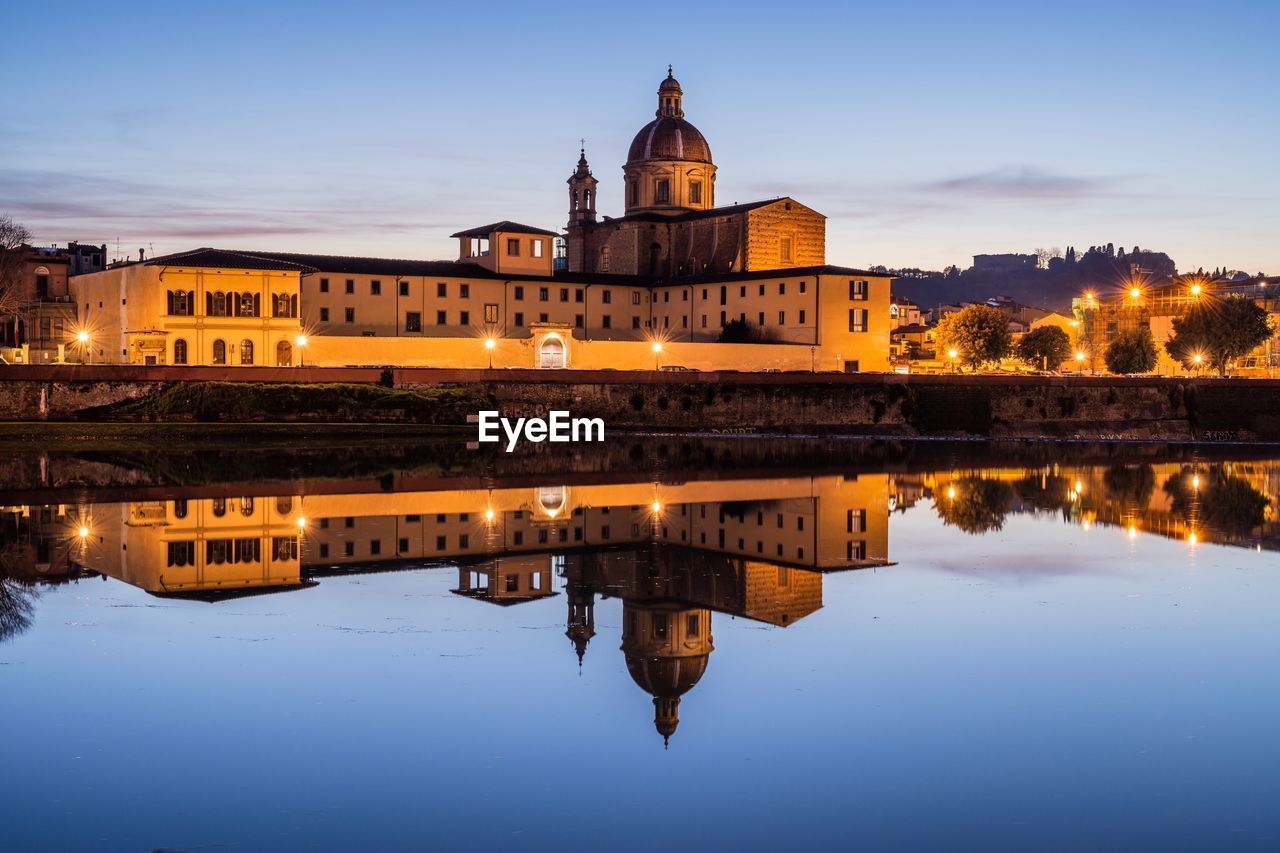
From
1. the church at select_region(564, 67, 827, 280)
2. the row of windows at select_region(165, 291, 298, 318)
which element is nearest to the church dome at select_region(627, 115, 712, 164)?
the church at select_region(564, 67, 827, 280)

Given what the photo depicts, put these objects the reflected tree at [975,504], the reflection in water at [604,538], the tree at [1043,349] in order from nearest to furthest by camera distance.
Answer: the reflection in water at [604,538] < the reflected tree at [975,504] < the tree at [1043,349]

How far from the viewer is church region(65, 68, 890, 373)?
5956cm

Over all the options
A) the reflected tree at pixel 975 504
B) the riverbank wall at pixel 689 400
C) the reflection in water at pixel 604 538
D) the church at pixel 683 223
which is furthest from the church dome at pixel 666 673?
the church at pixel 683 223

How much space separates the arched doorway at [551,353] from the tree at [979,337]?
36.1 meters

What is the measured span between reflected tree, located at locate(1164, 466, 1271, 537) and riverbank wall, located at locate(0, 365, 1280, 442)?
746 inches

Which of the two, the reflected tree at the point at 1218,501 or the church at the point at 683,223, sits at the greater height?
the church at the point at 683,223

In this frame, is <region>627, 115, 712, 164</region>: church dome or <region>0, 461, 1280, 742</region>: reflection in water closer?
<region>0, 461, 1280, 742</region>: reflection in water

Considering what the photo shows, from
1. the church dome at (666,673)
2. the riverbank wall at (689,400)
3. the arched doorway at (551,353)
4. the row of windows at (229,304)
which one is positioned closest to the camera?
the church dome at (666,673)

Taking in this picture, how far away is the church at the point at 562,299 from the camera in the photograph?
59562mm

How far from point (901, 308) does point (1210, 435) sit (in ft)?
306

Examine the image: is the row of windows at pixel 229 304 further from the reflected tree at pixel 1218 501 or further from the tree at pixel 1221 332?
the tree at pixel 1221 332

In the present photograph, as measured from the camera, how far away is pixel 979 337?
9125 centimetres

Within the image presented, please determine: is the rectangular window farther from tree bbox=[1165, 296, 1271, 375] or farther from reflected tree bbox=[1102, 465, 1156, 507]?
tree bbox=[1165, 296, 1271, 375]

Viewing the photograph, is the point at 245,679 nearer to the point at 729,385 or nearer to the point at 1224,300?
the point at 729,385
